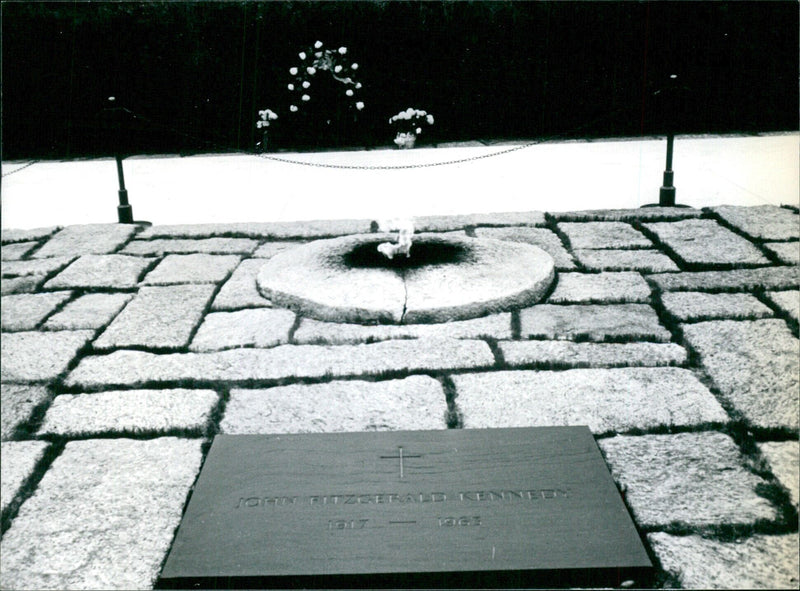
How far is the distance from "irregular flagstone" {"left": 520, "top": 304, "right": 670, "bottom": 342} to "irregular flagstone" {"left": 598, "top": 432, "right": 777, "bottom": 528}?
0.84 m

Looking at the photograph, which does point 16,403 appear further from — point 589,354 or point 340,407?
point 589,354

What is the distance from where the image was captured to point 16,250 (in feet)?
16.2

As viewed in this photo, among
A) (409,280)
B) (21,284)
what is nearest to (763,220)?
(409,280)

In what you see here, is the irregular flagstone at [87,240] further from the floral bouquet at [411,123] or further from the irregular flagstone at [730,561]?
the floral bouquet at [411,123]

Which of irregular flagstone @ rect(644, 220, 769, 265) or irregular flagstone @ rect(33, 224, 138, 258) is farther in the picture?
irregular flagstone @ rect(33, 224, 138, 258)

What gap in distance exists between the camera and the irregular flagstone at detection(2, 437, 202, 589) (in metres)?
2.08

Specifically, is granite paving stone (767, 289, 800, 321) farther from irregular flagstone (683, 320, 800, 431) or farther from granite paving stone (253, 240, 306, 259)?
granite paving stone (253, 240, 306, 259)

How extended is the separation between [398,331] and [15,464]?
1.59 meters

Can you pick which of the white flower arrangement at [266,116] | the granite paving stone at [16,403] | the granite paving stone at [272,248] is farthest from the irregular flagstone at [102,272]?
the white flower arrangement at [266,116]

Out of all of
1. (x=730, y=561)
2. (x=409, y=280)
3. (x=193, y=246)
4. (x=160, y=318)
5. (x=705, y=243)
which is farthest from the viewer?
(x=193, y=246)

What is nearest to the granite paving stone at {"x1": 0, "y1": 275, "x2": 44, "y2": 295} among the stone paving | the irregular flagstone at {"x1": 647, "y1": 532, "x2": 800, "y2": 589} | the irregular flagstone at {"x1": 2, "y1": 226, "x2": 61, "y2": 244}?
the stone paving

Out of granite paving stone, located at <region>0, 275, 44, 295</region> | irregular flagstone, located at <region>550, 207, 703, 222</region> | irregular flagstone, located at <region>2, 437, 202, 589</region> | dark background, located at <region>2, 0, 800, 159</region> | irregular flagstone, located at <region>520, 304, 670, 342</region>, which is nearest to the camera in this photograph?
irregular flagstone, located at <region>2, 437, 202, 589</region>

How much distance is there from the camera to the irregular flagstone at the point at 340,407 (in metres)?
2.74

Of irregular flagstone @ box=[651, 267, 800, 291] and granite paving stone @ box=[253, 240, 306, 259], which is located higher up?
irregular flagstone @ box=[651, 267, 800, 291]
